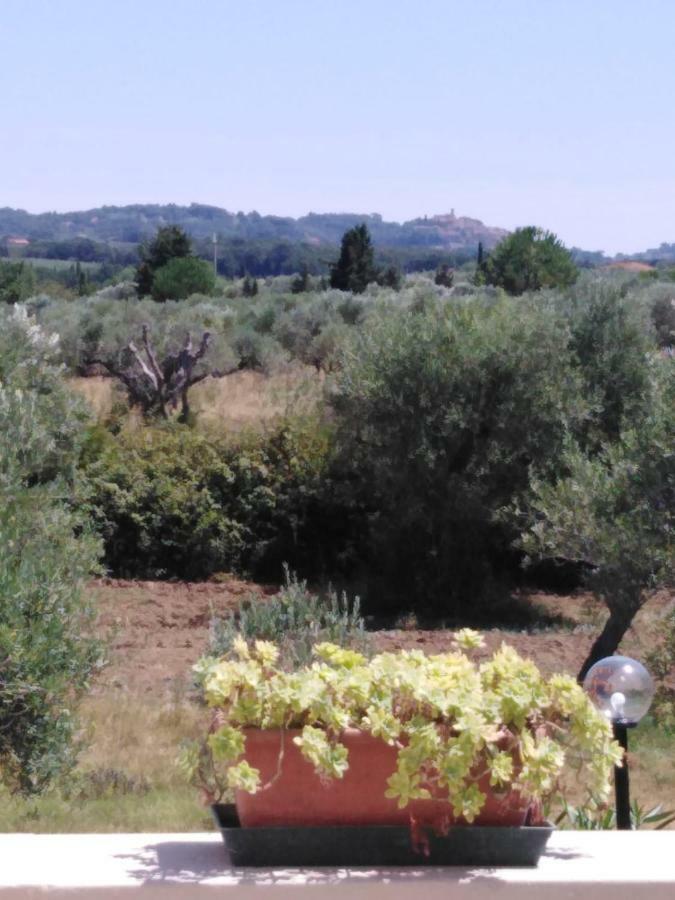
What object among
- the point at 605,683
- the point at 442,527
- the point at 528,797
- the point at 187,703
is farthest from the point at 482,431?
the point at 528,797

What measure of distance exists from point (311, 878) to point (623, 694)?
1.44 m

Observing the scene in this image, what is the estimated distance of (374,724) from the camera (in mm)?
2617

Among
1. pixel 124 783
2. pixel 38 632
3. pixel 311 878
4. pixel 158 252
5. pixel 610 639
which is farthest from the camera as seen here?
pixel 158 252

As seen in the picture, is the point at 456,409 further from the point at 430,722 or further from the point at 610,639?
the point at 430,722

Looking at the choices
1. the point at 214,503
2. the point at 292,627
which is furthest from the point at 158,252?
the point at 292,627

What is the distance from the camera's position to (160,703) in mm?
9688

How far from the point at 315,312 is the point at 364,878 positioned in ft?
102

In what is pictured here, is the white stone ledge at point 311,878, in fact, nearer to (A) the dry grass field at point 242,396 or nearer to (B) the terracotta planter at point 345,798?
(B) the terracotta planter at point 345,798

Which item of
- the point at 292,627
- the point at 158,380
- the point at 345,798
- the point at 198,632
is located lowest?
the point at 198,632

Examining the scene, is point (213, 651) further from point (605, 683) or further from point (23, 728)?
point (605, 683)

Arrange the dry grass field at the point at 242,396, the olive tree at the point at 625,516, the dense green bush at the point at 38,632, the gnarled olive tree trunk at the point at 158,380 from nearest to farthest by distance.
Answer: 1. the dense green bush at the point at 38,632
2. the olive tree at the point at 625,516
3. the dry grass field at the point at 242,396
4. the gnarled olive tree trunk at the point at 158,380

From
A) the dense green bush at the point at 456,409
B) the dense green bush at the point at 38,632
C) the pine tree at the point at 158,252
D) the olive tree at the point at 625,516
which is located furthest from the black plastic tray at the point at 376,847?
the pine tree at the point at 158,252

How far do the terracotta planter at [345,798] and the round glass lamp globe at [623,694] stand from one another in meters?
1.03

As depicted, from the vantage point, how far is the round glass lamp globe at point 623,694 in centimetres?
359
